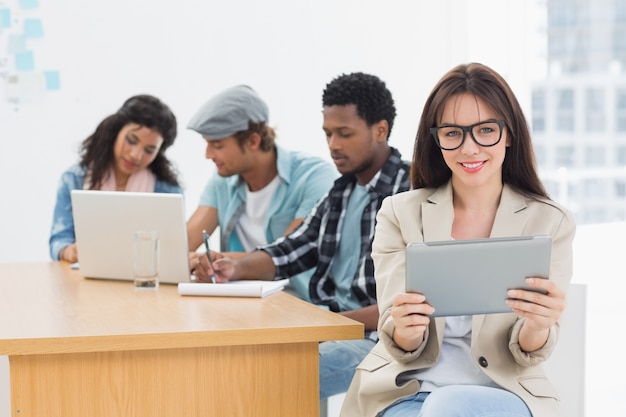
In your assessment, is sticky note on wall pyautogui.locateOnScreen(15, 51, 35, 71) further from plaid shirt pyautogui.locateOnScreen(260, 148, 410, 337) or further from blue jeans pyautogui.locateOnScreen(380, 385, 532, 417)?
Answer: blue jeans pyautogui.locateOnScreen(380, 385, 532, 417)

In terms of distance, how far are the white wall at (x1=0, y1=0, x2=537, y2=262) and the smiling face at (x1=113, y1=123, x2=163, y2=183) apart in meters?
0.82

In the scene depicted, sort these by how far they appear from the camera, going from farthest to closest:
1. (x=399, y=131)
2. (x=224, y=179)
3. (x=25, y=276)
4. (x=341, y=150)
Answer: (x=399, y=131) → (x=224, y=179) → (x=25, y=276) → (x=341, y=150)

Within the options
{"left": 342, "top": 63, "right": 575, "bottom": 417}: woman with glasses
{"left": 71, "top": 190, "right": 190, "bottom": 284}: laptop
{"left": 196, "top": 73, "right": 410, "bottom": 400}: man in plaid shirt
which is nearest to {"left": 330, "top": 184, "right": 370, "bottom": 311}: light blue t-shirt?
{"left": 196, "top": 73, "right": 410, "bottom": 400}: man in plaid shirt

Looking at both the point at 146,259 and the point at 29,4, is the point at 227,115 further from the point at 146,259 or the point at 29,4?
the point at 29,4

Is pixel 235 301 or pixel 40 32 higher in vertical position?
pixel 40 32

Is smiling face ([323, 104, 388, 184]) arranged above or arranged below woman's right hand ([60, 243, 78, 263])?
above

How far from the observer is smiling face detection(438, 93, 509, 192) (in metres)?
1.92

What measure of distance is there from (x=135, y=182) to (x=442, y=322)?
2.20 metres

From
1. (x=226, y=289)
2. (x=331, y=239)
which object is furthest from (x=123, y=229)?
(x=331, y=239)

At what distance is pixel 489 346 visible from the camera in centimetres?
184

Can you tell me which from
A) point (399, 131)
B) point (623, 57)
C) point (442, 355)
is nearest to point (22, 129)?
point (399, 131)

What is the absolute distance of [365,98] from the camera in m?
2.85

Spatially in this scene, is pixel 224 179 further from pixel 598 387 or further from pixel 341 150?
pixel 598 387

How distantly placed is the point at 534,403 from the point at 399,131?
11.7 ft
